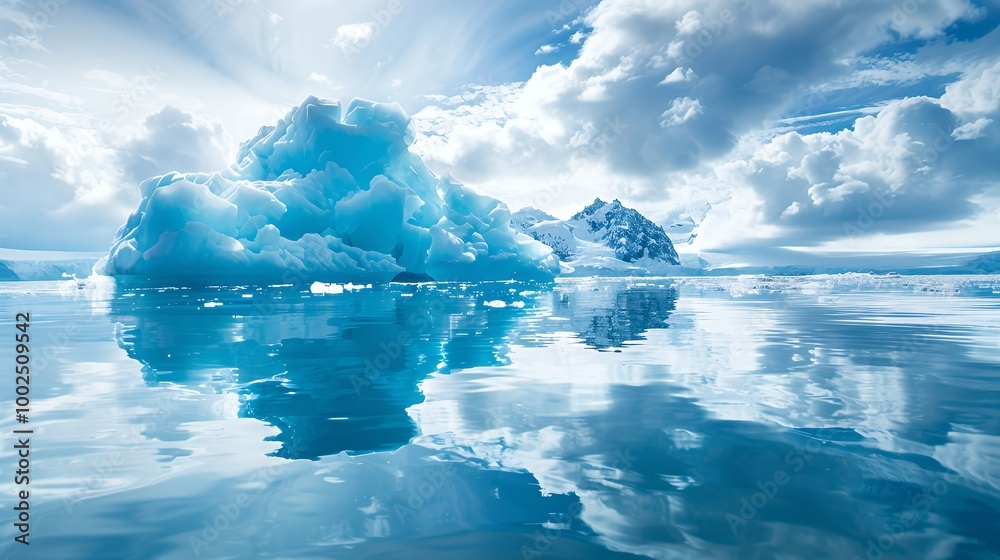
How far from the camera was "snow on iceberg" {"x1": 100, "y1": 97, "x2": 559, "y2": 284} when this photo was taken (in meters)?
34.4

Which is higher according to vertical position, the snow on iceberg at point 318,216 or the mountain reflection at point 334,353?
the snow on iceberg at point 318,216

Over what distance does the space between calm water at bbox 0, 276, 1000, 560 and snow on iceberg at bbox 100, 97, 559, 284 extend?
26.4 meters

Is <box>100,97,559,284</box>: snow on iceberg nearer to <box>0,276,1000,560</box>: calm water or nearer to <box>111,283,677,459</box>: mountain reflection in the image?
<box>111,283,677,459</box>: mountain reflection

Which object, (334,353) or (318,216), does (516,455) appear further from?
(318,216)

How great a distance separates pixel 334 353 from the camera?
35.6ft

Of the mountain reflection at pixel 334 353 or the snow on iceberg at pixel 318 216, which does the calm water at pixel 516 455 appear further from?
the snow on iceberg at pixel 318 216

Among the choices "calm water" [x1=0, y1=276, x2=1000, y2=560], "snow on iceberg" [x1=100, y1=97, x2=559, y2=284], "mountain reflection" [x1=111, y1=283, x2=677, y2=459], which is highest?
"snow on iceberg" [x1=100, y1=97, x2=559, y2=284]

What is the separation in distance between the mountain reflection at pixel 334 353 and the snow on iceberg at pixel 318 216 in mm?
14818

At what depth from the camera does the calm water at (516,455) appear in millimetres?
3414

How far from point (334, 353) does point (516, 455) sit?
6844mm

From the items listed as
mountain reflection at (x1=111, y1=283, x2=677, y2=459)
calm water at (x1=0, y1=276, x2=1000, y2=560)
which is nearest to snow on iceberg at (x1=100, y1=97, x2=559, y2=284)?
mountain reflection at (x1=111, y1=283, x2=677, y2=459)

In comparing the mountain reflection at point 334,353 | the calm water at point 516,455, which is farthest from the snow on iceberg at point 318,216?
the calm water at point 516,455

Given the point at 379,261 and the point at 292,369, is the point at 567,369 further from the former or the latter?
the point at 379,261

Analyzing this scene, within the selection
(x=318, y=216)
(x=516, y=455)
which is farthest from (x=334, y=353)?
(x=318, y=216)
